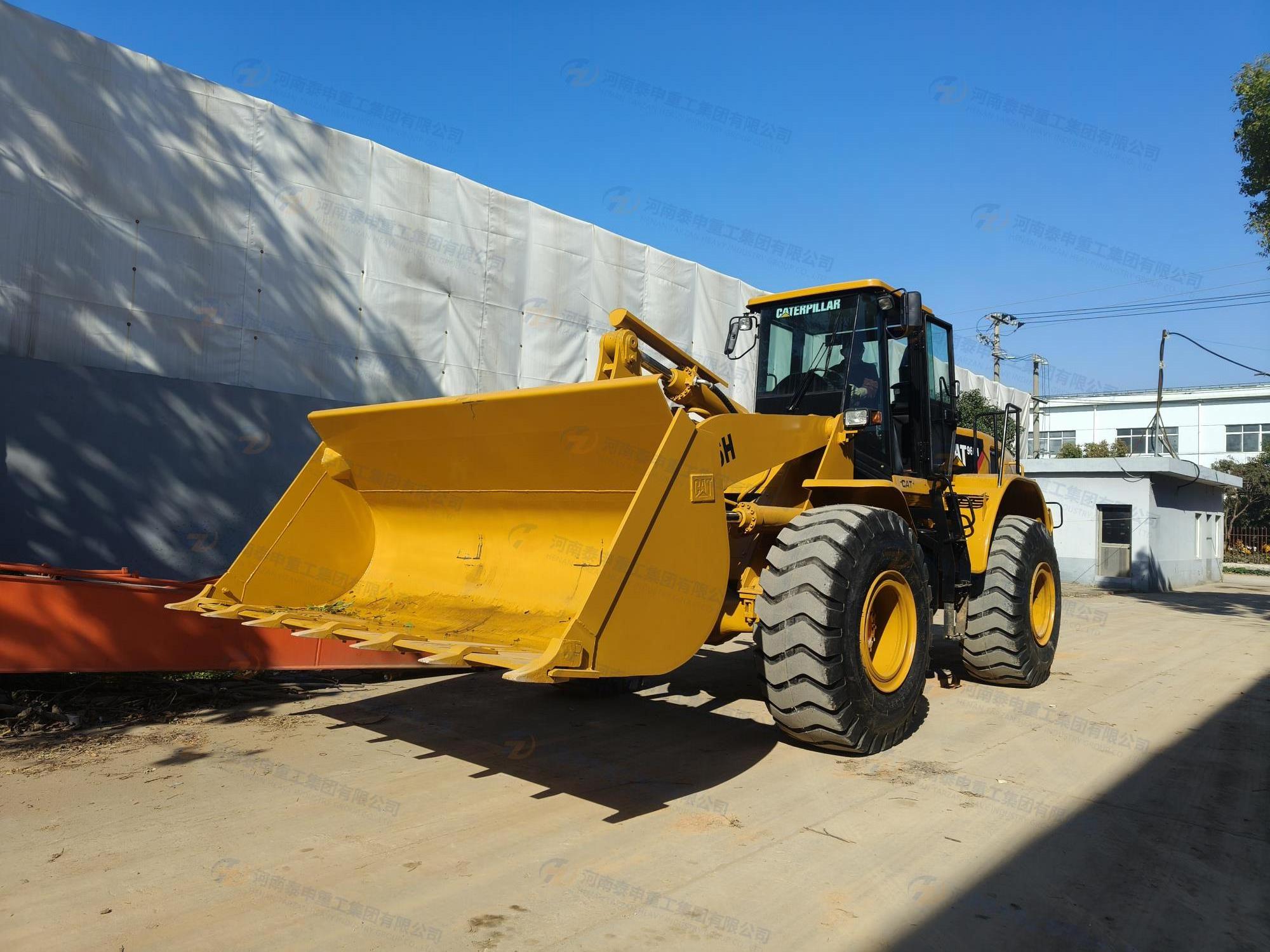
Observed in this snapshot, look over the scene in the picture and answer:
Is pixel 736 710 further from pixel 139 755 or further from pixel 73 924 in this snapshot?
pixel 73 924

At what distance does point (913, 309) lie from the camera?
18.5ft

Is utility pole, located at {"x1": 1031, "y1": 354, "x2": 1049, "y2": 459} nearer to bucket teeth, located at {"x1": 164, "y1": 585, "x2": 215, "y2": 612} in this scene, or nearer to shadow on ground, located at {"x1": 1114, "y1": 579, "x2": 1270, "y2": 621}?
shadow on ground, located at {"x1": 1114, "y1": 579, "x2": 1270, "y2": 621}

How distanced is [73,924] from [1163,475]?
2443 cm

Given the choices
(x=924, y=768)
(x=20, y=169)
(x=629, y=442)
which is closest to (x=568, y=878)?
(x=629, y=442)

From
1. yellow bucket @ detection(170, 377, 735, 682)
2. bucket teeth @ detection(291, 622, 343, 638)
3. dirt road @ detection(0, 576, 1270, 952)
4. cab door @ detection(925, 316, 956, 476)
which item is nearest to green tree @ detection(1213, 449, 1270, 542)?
cab door @ detection(925, 316, 956, 476)

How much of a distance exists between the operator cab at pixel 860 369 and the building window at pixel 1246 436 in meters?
56.1

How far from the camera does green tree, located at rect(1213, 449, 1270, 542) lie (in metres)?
37.9

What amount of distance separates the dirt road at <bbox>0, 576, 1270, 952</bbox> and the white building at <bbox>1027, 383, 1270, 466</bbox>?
5006 centimetres

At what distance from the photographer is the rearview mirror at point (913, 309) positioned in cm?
562

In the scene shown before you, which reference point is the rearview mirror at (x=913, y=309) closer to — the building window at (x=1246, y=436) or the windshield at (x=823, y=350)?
the windshield at (x=823, y=350)

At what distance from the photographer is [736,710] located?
624cm

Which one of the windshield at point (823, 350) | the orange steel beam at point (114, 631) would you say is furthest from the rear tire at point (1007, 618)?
the orange steel beam at point (114, 631)

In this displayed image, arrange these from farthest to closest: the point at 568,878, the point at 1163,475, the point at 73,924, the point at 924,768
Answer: the point at 1163,475 < the point at 924,768 < the point at 568,878 < the point at 73,924

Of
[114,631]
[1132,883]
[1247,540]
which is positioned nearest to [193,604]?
[114,631]
